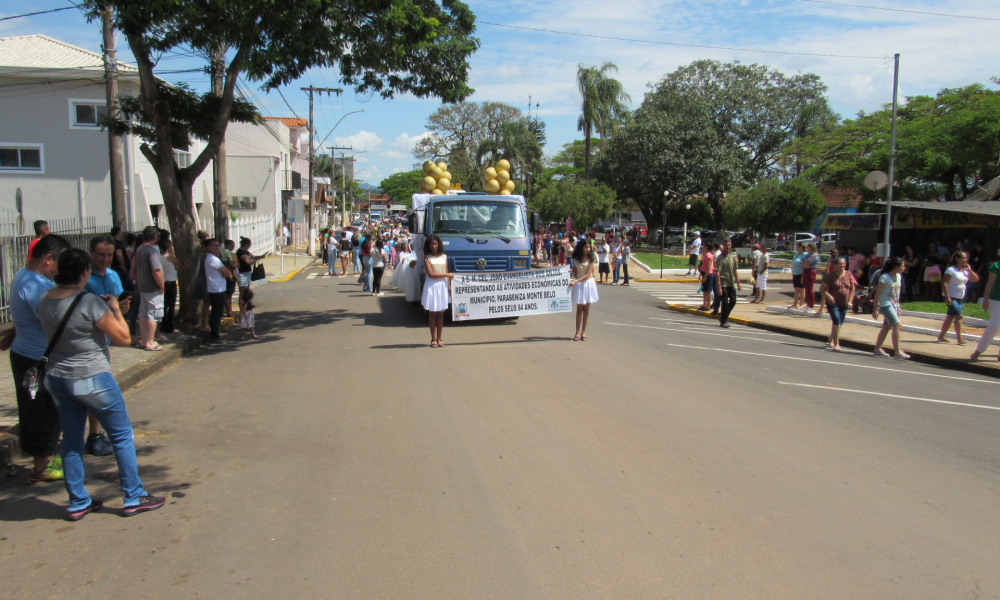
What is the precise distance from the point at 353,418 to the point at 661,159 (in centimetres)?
4415

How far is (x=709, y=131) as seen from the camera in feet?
160

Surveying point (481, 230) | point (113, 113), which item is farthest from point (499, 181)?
point (113, 113)

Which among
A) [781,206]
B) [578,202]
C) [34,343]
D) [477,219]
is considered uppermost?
[578,202]

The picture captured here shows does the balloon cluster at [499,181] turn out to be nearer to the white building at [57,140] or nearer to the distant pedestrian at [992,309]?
the distant pedestrian at [992,309]

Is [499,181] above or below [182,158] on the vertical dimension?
below

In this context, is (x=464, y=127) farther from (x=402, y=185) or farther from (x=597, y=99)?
(x=402, y=185)

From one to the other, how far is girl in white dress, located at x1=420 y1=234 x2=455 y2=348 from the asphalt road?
4.59ft

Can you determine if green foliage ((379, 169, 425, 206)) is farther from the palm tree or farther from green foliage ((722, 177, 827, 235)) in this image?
green foliage ((722, 177, 827, 235))

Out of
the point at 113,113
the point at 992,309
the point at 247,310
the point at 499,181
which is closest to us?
the point at 992,309

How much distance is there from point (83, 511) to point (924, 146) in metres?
28.8

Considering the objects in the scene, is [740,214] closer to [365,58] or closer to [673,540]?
[365,58]

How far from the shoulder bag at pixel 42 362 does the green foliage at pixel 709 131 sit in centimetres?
4654

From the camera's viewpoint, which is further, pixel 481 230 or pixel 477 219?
pixel 477 219

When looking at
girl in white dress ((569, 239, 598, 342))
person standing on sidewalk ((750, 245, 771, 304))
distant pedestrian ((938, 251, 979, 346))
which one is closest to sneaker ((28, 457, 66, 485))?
girl in white dress ((569, 239, 598, 342))
